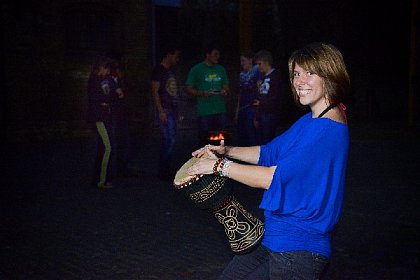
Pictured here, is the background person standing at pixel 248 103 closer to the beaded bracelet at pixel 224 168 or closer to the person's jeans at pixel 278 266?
the person's jeans at pixel 278 266

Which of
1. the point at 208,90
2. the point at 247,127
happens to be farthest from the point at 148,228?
the point at 247,127

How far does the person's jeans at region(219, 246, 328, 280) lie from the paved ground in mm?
278

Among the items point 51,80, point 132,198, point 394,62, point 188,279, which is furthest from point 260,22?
point 188,279

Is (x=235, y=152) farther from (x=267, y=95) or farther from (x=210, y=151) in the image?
(x=267, y=95)

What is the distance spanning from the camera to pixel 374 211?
22.2ft

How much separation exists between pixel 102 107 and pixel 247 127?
258cm

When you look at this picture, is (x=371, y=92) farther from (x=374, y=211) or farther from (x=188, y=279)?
(x=188, y=279)

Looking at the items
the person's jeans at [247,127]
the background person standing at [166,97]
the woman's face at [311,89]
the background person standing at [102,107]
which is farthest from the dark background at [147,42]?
the woman's face at [311,89]

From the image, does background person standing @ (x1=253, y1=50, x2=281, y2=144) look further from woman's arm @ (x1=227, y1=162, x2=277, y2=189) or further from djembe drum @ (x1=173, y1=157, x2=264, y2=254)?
woman's arm @ (x1=227, y1=162, x2=277, y2=189)

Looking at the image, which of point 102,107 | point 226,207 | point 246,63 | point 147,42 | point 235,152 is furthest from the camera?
point 147,42

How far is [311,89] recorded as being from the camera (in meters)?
2.26

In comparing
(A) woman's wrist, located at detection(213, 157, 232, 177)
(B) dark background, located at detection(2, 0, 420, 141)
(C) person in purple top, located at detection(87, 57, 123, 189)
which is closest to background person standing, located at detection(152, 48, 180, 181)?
(C) person in purple top, located at detection(87, 57, 123, 189)

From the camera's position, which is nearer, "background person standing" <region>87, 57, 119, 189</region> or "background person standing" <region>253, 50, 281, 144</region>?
"background person standing" <region>87, 57, 119, 189</region>

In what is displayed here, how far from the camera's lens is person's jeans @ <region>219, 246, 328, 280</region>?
2.19m
